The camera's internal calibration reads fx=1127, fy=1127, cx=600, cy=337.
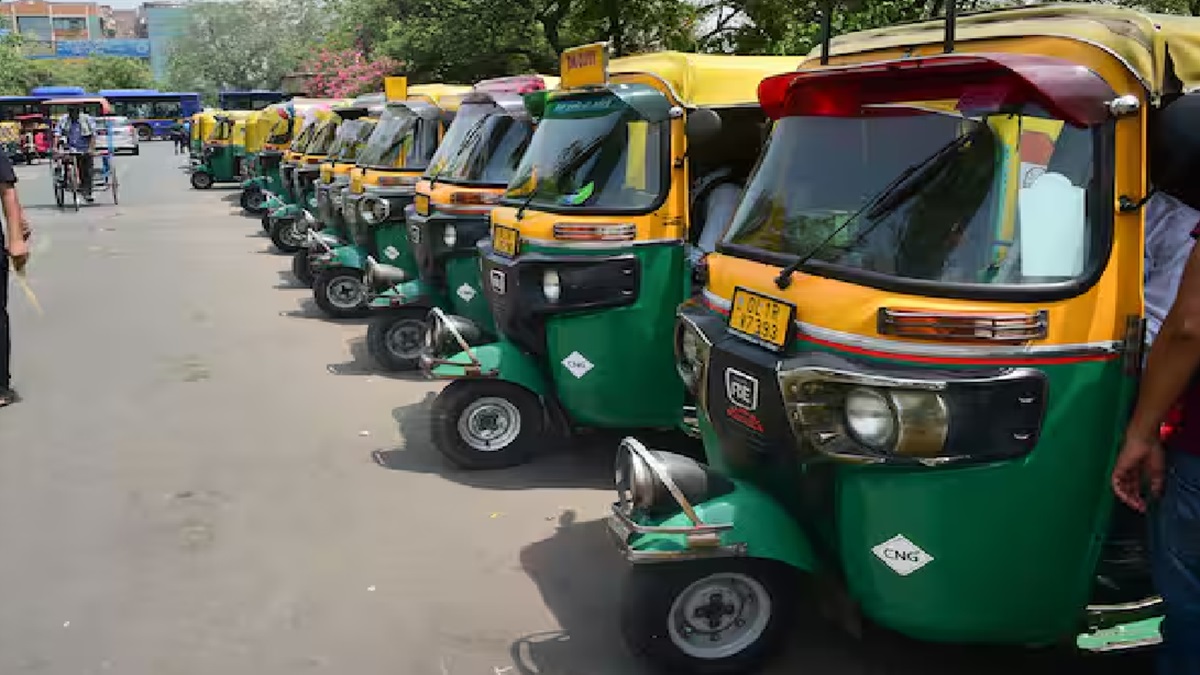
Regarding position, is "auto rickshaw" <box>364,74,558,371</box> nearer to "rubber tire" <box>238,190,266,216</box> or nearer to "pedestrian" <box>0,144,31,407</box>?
"pedestrian" <box>0,144,31,407</box>

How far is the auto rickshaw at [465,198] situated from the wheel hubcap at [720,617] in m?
3.62

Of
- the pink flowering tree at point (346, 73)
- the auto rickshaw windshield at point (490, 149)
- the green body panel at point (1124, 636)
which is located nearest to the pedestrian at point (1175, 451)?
the green body panel at point (1124, 636)

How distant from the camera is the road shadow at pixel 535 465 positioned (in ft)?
19.0

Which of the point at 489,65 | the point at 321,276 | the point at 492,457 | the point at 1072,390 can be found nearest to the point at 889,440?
the point at 1072,390

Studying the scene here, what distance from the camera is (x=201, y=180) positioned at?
92.3 ft

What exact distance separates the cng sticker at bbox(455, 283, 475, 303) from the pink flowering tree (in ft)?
76.2

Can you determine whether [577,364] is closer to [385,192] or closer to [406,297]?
[406,297]

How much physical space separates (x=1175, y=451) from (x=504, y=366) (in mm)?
3731

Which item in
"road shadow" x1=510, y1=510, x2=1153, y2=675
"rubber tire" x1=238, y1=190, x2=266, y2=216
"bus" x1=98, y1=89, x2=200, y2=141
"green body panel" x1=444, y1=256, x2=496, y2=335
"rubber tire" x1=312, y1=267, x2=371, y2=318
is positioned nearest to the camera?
"road shadow" x1=510, y1=510, x2=1153, y2=675

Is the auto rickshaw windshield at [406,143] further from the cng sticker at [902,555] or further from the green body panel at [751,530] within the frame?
the cng sticker at [902,555]

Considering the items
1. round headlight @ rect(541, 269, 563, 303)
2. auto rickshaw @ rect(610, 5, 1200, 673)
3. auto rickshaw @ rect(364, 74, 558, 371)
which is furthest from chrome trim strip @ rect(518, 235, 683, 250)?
auto rickshaw @ rect(610, 5, 1200, 673)

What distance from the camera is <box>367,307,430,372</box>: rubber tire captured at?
27.1 feet

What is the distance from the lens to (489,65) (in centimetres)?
2284

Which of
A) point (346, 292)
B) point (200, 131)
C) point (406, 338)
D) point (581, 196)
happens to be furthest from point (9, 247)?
point (200, 131)
